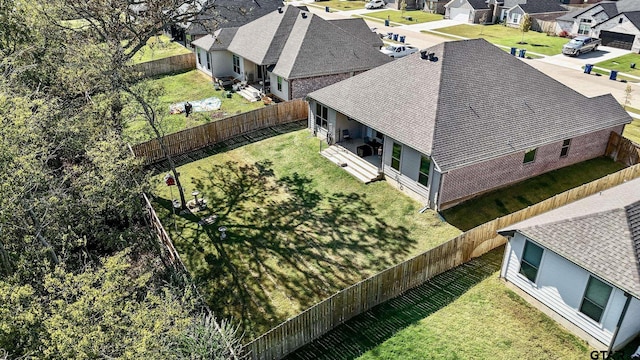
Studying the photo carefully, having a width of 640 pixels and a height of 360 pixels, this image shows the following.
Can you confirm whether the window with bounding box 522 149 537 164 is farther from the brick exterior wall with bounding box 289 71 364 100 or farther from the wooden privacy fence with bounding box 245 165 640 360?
the brick exterior wall with bounding box 289 71 364 100

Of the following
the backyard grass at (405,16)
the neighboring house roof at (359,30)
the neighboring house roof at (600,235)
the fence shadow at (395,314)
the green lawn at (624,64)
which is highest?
the neighboring house roof at (359,30)

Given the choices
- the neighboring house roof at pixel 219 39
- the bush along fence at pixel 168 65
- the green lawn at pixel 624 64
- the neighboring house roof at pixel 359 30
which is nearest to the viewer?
the neighboring house roof at pixel 219 39

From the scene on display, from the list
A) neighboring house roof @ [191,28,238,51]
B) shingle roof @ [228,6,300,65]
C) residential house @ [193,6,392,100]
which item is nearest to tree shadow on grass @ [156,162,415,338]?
residential house @ [193,6,392,100]

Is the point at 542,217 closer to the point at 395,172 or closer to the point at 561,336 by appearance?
the point at 561,336

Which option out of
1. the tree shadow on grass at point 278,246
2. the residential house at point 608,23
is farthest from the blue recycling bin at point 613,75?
the tree shadow on grass at point 278,246

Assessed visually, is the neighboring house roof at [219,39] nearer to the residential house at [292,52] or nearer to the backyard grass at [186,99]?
the residential house at [292,52]

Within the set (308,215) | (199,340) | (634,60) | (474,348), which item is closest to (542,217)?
(474,348)
